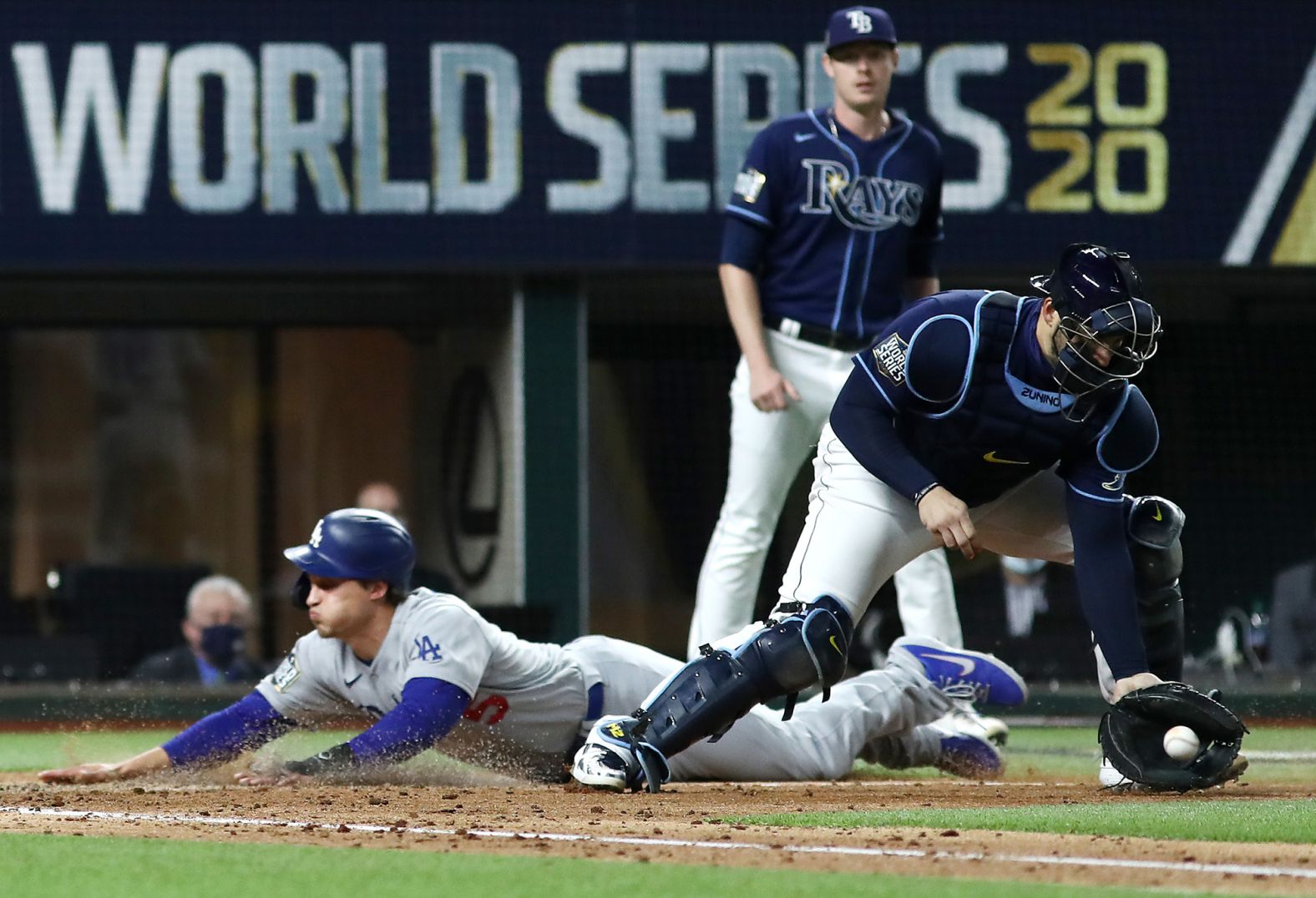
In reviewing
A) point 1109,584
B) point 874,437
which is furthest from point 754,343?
point 1109,584

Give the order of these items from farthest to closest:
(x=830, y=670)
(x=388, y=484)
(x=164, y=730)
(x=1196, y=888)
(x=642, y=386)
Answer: (x=388, y=484) → (x=642, y=386) → (x=164, y=730) → (x=830, y=670) → (x=1196, y=888)

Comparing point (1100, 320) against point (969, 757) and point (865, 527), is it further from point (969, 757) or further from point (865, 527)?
point (969, 757)

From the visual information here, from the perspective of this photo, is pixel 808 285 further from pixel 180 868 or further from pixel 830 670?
pixel 180 868

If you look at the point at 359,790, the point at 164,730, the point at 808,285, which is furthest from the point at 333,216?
the point at 359,790

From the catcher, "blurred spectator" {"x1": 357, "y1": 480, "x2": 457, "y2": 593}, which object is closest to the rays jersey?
the catcher

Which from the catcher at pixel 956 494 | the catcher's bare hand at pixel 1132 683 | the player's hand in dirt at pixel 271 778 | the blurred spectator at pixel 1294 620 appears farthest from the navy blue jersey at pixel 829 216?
the blurred spectator at pixel 1294 620

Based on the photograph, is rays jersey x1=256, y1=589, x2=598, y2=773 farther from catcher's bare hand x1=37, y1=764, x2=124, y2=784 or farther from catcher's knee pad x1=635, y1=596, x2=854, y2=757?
catcher's knee pad x1=635, y1=596, x2=854, y2=757

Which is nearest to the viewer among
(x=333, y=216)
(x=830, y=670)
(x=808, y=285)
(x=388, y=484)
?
(x=830, y=670)
